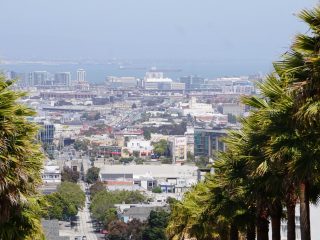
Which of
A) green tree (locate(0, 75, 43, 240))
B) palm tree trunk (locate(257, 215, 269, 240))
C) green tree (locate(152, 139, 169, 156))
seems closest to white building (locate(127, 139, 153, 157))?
green tree (locate(152, 139, 169, 156))

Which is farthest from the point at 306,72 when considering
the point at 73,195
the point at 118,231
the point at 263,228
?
the point at 73,195

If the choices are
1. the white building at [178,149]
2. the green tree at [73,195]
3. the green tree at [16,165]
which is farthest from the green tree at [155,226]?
Result: the white building at [178,149]

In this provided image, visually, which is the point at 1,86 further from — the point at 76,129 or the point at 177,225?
the point at 76,129

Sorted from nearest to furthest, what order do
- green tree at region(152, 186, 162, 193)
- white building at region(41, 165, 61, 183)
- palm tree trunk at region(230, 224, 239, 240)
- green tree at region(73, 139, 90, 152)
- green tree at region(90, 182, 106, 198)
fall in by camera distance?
palm tree trunk at region(230, 224, 239, 240) → green tree at region(90, 182, 106, 198) → white building at region(41, 165, 61, 183) → green tree at region(152, 186, 162, 193) → green tree at region(73, 139, 90, 152)

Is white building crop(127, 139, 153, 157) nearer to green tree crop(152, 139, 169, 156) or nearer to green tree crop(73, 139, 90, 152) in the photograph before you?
green tree crop(152, 139, 169, 156)

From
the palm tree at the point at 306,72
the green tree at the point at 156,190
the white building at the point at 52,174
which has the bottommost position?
the green tree at the point at 156,190

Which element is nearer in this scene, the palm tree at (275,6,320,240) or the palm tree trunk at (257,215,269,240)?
the palm tree at (275,6,320,240)

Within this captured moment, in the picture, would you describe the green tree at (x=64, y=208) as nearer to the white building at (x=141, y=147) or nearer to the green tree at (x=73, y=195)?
the green tree at (x=73, y=195)

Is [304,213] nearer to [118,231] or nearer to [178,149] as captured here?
[118,231]

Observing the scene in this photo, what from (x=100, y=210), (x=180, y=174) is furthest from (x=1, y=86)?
(x=180, y=174)
